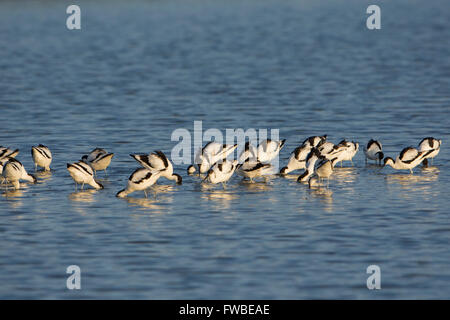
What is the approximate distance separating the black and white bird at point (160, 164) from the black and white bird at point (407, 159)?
17.5 ft

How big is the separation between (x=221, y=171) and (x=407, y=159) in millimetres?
4734

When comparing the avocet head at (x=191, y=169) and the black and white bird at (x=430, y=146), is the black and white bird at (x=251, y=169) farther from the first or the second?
the black and white bird at (x=430, y=146)

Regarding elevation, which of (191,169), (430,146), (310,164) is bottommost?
(191,169)

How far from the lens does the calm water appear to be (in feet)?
47.2

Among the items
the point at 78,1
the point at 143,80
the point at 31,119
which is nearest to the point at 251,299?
the point at 31,119

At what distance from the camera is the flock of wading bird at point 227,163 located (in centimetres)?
1981

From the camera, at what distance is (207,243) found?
16.0 metres

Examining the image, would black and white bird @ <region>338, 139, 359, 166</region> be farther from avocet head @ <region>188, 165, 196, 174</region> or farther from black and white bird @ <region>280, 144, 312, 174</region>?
avocet head @ <region>188, 165, 196, 174</region>

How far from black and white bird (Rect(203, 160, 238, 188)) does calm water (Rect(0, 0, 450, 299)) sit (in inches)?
14.1

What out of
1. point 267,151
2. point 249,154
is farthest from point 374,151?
point 249,154

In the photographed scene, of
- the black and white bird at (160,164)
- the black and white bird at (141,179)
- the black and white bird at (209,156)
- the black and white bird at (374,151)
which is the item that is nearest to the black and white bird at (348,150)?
the black and white bird at (374,151)

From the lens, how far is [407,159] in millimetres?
21188

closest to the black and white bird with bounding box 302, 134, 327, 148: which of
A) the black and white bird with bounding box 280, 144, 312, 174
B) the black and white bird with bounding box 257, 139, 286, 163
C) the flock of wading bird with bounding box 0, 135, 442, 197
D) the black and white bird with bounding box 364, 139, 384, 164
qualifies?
the flock of wading bird with bounding box 0, 135, 442, 197

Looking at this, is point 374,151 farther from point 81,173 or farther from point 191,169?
point 81,173
